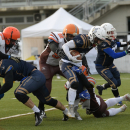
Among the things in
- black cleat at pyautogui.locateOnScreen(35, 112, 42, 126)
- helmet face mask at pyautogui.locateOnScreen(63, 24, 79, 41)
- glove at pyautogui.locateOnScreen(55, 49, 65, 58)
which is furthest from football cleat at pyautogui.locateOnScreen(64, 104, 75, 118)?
helmet face mask at pyautogui.locateOnScreen(63, 24, 79, 41)

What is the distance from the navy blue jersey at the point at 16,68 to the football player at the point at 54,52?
32.2 inches

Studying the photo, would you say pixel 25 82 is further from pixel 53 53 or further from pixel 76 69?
pixel 53 53

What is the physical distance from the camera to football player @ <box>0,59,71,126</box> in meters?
4.77

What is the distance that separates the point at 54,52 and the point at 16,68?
1019 millimetres

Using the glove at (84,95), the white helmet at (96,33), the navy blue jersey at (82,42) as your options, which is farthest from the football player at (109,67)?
the glove at (84,95)

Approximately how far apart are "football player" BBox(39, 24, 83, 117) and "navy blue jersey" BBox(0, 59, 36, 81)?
2.69ft

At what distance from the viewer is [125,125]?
4.68m

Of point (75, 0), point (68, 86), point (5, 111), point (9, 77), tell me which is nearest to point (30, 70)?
point (9, 77)

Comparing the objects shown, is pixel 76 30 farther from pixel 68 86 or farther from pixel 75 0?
pixel 75 0

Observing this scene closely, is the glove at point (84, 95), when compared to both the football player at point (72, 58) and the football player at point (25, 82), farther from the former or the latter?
the football player at point (25, 82)

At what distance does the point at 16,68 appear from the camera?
4.91m

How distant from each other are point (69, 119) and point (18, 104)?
2.20 m

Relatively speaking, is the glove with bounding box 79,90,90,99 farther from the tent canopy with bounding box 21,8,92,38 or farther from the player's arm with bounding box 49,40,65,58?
the tent canopy with bounding box 21,8,92,38

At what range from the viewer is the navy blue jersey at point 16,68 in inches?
189
